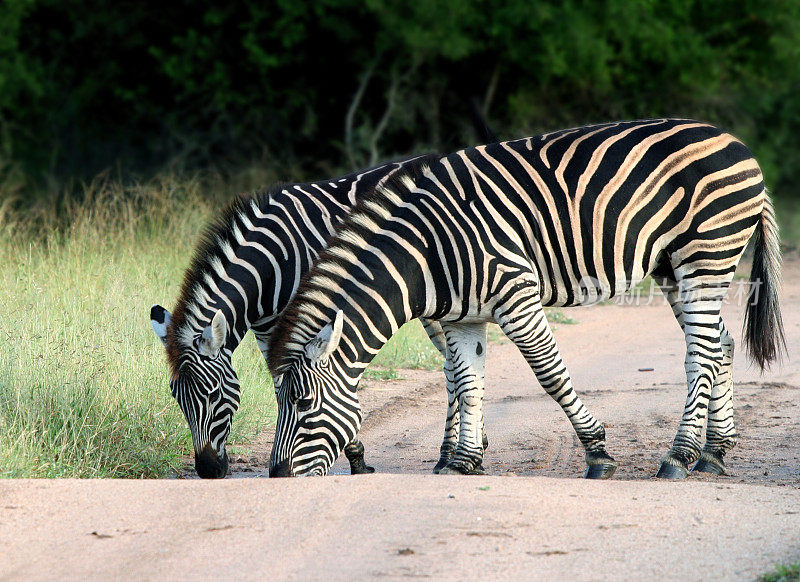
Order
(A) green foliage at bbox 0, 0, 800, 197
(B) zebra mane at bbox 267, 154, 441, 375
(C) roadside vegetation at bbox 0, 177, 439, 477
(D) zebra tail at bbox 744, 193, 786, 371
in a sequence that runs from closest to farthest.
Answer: (B) zebra mane at bbox 267, 154, 441, 375, (C) roadside vegetation at bbox 0, 177, 439, 477, (D) zebra tail at bbox 744, 193, 786, 371, (A) green foliage at bbox 0, 0, 800, 197

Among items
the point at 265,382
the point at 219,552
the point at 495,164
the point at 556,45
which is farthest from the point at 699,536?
the point at 556,45

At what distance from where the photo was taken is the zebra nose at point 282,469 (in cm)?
477

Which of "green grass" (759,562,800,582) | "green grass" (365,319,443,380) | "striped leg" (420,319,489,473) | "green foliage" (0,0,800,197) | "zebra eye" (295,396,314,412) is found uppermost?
"green foliage" (0,0,800,197)

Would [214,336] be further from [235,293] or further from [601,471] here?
[601,471]

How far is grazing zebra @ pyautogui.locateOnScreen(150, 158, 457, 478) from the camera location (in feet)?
17.4

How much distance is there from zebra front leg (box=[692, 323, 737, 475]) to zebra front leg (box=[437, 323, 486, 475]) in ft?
4.25

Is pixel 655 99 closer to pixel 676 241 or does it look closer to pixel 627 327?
pixel 627 327

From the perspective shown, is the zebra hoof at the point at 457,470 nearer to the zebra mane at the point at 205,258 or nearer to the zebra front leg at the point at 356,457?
the zebra front leg at the point at 356,457

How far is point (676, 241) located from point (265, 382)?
3.31 metres

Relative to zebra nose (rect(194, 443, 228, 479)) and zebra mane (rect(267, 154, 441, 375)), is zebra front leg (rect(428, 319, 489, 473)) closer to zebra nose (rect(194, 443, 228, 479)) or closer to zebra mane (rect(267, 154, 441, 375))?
zebra mane (rect(267, 154, 441, 375))

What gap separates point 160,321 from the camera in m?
5.58

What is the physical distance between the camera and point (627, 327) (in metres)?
10.2

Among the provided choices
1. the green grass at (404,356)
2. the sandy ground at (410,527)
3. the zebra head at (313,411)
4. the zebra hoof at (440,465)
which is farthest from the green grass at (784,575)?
the green grass at (404,356)

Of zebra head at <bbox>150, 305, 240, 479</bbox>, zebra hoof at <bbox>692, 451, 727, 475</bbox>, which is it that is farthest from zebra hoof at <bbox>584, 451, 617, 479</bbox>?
zebra head at <bbox>150, 305, 240, 479</bbox>
